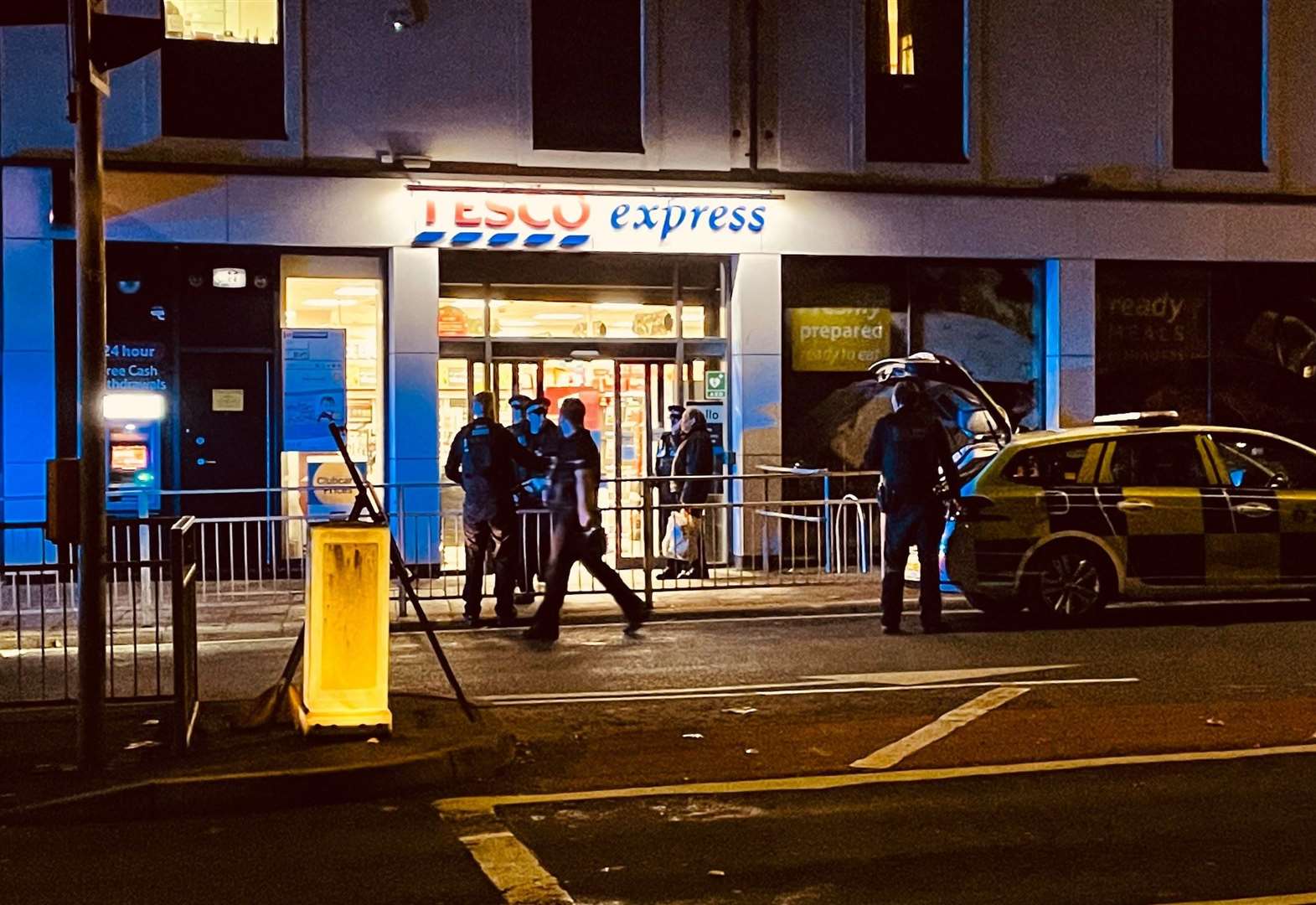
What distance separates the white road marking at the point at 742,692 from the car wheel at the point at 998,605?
7.96 feet

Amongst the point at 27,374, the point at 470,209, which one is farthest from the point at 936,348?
the point at 27,374

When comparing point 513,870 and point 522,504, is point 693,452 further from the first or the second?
point 513,870

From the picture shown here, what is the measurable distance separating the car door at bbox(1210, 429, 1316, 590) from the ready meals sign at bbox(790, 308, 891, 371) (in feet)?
20.9

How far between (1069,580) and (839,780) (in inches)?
217

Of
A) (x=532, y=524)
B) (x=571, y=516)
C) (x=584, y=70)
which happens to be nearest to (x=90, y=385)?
(x=571, y=516)

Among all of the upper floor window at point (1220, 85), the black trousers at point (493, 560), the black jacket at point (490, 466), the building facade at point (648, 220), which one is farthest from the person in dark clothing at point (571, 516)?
the upper floor window at point (1220, 85)

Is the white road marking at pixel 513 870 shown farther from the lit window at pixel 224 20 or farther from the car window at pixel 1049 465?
the lit window at pixel 224 20

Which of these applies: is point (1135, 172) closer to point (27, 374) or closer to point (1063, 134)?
point (1063, 134)

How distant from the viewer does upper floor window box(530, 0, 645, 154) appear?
58.6 ft

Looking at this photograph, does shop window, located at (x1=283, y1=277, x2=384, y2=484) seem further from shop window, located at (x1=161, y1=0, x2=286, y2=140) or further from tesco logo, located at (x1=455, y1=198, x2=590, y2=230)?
shop window, located at (x1=161, y1=0, x2=286, y2=140)

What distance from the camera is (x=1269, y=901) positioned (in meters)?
5.52

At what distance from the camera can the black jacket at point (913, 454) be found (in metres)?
12.2

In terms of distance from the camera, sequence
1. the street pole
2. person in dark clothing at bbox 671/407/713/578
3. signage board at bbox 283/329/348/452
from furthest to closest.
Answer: signage board at bbox 283/329/348/452, person in dark clothing at bbox 671/407/713/578, the street pole

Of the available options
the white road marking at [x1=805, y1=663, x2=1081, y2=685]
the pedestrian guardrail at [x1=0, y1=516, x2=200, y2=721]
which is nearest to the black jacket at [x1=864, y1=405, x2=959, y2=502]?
the white road marking at [x1=805, y1=663, x2=1081, y2=685]
